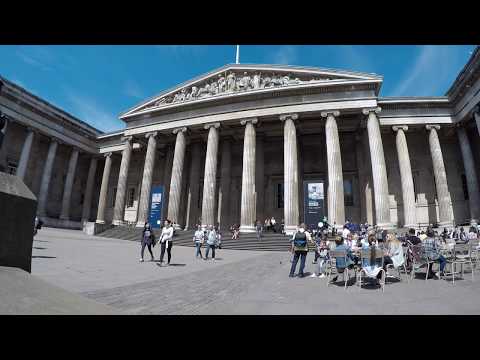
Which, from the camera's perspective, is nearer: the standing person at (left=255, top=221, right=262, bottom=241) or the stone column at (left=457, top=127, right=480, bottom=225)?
the standing person at (left=255, top=221, right=262, bottom=241)

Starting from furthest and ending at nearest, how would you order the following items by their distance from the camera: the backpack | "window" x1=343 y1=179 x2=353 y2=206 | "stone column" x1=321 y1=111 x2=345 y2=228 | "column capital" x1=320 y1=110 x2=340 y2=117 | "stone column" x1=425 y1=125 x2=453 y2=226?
"window" x1=343 y1=179 x2=353 y2=206, "column capital" x1=320 y1=110 x2=340 y2=117, "stone column" x1=425 y1=125 x2=453 y2=226, "stone column" x1=321 y1=111 x2=345 y2=228, the backpack

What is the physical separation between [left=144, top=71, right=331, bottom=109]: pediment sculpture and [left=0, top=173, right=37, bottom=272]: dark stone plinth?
2370 centimetres

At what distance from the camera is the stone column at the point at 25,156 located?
93.6 feet

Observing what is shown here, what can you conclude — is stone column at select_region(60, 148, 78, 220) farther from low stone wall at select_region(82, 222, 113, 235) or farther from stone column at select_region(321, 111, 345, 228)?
stone column at select_region(321, 111, 345, 228)

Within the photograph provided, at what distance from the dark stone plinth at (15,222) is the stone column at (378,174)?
71.5 feet

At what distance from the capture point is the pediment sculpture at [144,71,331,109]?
25578mm

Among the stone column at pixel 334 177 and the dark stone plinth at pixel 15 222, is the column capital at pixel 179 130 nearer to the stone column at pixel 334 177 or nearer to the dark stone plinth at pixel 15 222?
the stone column at pixel 334 177

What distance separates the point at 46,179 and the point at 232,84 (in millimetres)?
23050

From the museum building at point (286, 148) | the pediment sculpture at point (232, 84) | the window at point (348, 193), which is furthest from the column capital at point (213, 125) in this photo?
the window at point (348, 193)

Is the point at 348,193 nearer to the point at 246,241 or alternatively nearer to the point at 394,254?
the point at 246,241

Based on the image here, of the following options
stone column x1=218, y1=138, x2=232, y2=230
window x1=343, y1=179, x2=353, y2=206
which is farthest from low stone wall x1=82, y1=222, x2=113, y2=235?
window x1=343, y1=179, x2=353, y2=206
